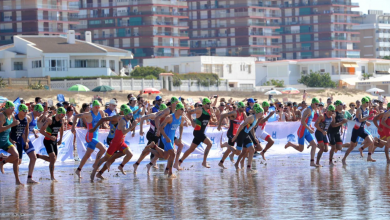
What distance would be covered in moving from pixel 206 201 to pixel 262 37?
354 feet

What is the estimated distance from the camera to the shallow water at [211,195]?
32.4ft

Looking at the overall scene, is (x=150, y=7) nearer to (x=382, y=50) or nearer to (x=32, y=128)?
(x=382, y=50)

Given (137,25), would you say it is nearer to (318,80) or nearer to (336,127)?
(318,80)

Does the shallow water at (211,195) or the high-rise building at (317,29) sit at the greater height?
the high-rise building at (317,29)

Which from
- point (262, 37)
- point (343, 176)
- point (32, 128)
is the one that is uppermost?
point (262, 37)

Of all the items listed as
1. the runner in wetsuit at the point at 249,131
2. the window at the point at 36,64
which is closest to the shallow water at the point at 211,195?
the runner in wetsuit at the point at 249,131

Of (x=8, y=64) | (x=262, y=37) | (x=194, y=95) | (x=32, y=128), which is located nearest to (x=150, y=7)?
(x=262, y=37)

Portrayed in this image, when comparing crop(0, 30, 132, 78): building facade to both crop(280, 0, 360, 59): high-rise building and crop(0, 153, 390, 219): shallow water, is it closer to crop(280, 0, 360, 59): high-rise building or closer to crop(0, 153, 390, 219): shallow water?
crop(0, 153, 390, 219): shallow water

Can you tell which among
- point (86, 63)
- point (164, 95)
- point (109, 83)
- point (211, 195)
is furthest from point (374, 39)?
point (211, 195)

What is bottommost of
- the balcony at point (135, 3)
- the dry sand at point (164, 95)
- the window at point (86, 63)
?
the dry sand at point (164, 95)

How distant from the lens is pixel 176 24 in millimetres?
105875

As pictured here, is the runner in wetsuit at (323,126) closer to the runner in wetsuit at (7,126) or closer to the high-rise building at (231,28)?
the runner in wetsuit at (7,126)

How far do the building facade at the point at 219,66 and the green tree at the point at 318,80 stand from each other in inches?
279

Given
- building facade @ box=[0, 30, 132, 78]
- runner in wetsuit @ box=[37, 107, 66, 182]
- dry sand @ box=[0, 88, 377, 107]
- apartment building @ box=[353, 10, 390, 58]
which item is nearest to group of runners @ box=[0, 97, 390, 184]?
runner in wetsuit @ box=[37, 107, 66, 182]
